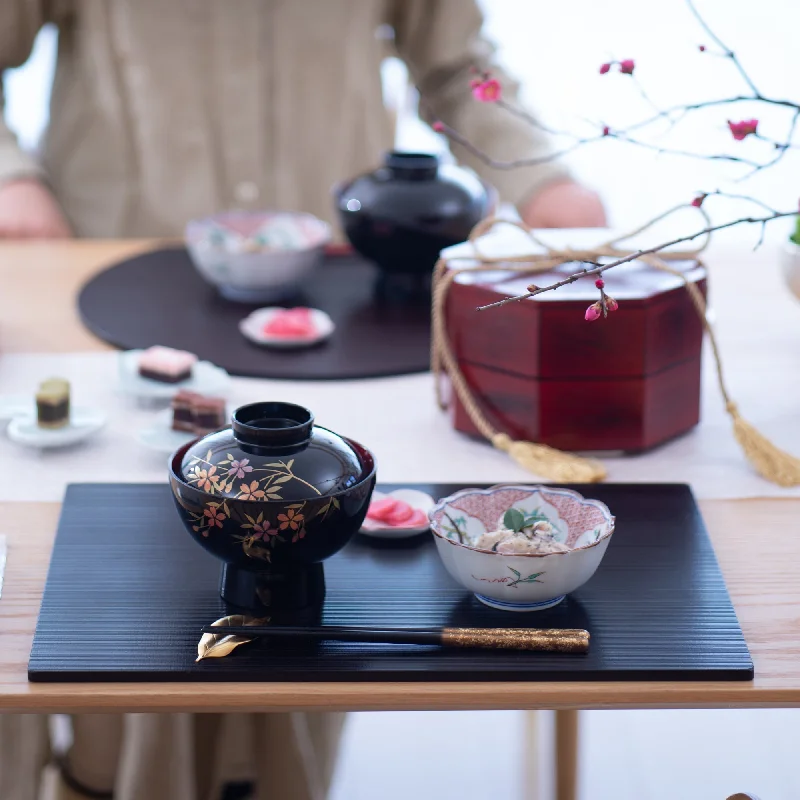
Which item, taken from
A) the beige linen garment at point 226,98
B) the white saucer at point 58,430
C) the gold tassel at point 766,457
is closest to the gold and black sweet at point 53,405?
the white saucer at point 58,430

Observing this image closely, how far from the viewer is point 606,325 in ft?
3.67

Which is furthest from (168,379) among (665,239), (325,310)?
(665,239)

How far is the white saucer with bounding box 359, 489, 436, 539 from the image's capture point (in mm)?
976

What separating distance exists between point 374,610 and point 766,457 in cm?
46

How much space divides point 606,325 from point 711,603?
324 millimetres

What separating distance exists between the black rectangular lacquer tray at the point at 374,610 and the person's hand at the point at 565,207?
2.83 feet

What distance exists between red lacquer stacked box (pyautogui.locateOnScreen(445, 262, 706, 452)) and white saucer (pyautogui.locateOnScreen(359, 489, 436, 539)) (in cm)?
17

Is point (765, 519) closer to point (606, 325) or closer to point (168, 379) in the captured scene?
point (606, 325)

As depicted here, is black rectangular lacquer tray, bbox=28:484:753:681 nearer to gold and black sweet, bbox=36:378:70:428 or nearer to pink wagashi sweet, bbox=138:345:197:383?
gold and black sweet, bbox=36:378:70:428

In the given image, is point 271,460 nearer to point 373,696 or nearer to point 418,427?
point 373,696

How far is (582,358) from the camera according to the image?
1.13 meters

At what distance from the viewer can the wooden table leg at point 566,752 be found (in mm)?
1718

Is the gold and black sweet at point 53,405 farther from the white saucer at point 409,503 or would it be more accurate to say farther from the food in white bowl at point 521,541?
the food in white bowl at point 521,541

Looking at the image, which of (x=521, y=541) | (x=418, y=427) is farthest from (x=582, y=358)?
(x=521, y=541)
